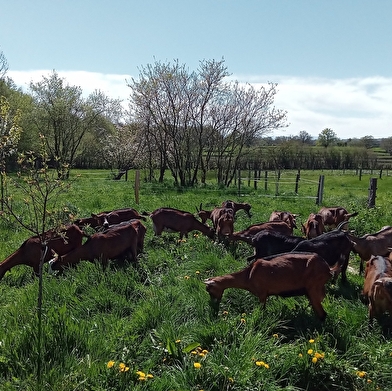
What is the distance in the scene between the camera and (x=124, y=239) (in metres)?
7.58

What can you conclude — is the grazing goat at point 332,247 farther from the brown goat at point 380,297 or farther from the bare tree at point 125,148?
the bare tree at point 125,148

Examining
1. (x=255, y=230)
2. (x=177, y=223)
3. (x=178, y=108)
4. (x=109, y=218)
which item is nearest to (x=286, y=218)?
(x=255, y=230)

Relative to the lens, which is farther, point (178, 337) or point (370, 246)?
point (370, 246)

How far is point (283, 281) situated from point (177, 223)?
498 cm

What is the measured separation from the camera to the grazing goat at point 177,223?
10023 mm

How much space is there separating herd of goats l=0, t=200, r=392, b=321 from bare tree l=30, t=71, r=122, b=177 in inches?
1047

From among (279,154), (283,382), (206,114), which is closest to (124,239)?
(283,382)

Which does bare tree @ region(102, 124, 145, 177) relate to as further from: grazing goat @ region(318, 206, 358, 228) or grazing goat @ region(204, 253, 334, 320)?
grazing goat @ region(204, 253, 334, 320)

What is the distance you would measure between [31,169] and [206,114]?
2346 cm

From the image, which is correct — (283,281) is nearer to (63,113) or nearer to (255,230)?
(255,230)

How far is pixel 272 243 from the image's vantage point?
7121mm

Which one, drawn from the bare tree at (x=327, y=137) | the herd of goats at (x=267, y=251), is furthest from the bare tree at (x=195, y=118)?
the bare tree at (x=327, y=137)

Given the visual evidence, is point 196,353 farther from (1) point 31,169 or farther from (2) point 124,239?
(2) point 124,239

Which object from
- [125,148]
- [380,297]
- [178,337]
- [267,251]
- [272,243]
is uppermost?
[125,148]
